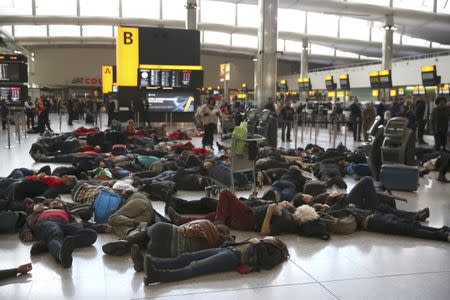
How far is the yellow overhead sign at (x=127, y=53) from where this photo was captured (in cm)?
2111

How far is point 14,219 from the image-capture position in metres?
5.64

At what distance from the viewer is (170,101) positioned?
2205 centimetres

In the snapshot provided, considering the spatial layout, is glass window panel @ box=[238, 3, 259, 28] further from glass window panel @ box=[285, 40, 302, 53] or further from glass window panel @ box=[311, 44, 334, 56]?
glass window panel @ box=[311, 44, 334, 56]

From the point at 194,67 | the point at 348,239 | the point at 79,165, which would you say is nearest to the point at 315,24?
the point at 194,67

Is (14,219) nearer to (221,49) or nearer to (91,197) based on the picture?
(91,197)

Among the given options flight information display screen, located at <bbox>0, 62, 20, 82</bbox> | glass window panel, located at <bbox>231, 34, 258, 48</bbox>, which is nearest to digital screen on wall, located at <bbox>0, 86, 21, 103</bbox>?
flight information display screen, located at <bbox>0, 62, 20, 82</bbox>

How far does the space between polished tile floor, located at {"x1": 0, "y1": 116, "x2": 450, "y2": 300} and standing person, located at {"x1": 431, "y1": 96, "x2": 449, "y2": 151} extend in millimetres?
8903

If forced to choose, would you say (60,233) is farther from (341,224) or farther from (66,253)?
(341,224)

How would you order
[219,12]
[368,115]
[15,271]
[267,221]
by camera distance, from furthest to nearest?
[219,12], [368,115], [267,221], [15,271]

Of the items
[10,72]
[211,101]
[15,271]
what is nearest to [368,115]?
[211,101]

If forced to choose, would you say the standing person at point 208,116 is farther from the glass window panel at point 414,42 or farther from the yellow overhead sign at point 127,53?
the glass window panel at point 414,42

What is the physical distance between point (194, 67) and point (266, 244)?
17885mm

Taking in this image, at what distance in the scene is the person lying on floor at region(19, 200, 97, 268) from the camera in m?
4.50

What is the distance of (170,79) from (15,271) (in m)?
17.7
